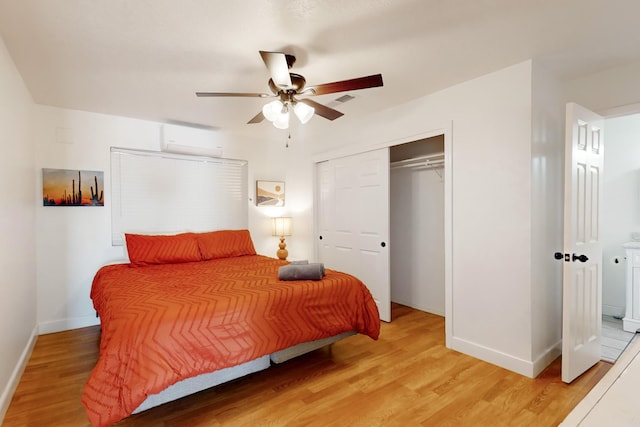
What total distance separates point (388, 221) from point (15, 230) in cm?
320

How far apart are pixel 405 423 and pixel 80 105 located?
4027 mm

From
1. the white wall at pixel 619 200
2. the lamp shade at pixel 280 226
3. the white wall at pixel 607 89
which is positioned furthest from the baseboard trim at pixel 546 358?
the lamp shade at pixel 280 226

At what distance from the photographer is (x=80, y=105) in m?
3.23

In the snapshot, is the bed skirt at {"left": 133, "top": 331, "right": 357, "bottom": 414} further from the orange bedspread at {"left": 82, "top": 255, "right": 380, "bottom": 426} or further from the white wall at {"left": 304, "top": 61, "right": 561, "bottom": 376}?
the white wall at {"left": 304, "top": 61, "right": 561, "bottom": 376}

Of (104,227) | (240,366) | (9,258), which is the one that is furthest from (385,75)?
(104,227)

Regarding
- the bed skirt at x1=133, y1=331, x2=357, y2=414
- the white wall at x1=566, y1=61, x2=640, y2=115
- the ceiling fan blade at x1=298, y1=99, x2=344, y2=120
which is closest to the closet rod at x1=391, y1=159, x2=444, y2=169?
the white wall at x1=566, y1=61, x2=640, y2=115

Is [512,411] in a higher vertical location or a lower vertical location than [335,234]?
lower

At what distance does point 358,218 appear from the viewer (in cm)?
376

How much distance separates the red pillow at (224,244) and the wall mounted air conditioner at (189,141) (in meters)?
1.07

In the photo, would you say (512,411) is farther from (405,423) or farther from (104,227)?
(104,227)

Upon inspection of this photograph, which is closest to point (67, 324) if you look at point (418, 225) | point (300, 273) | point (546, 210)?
point (300, 273)

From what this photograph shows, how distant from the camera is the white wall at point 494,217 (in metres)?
2.35

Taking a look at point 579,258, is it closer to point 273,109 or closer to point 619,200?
point 619,200

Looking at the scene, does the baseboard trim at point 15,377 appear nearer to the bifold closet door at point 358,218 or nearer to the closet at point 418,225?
the bifold closet door at point 358,218
